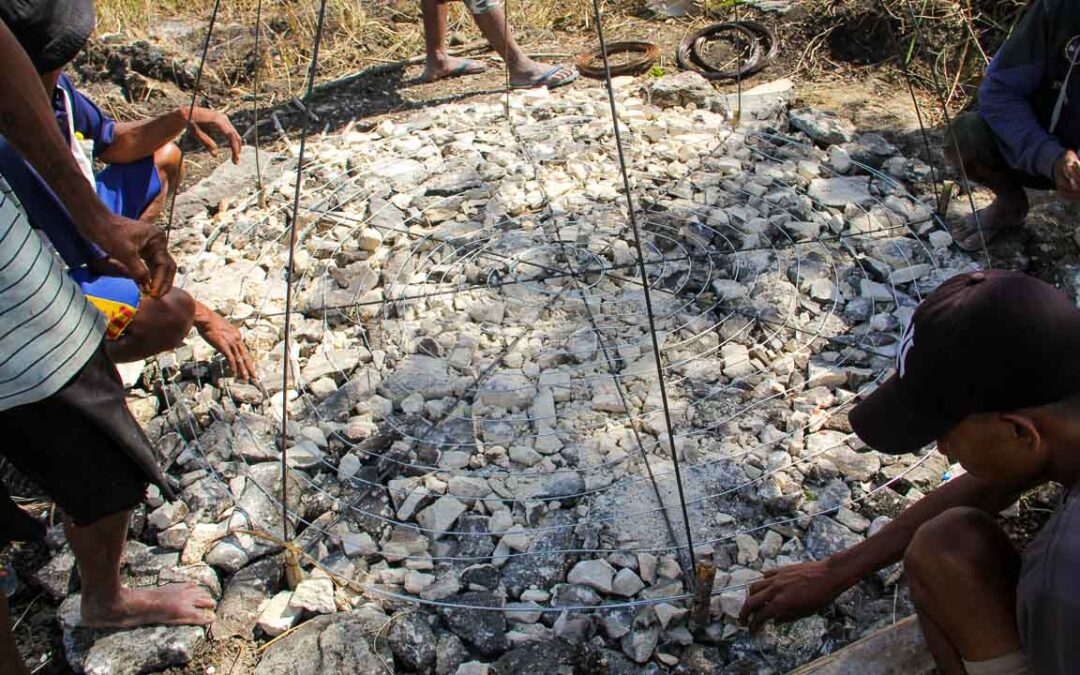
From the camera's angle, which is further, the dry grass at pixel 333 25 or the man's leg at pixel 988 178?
the dry grass at pixel 333 25

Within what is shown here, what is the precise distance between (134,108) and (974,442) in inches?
159

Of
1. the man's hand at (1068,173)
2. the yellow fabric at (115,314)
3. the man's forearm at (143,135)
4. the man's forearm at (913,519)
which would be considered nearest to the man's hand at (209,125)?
the man's forearm at (143,135)

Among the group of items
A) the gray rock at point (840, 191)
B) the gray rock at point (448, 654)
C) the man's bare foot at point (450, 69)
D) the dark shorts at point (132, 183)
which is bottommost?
the gray rock at point (448, 654)

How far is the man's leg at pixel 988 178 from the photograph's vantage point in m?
2.77

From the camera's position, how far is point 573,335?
2.69 meters

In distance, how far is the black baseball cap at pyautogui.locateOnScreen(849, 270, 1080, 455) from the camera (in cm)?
123

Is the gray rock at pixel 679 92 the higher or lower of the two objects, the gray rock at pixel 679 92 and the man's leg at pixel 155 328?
the lower

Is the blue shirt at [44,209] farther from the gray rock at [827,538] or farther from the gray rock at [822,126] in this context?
the gray rock at [822,126]

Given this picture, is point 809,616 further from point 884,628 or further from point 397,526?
point 397,526

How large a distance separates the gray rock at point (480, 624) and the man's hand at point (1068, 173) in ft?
5.99

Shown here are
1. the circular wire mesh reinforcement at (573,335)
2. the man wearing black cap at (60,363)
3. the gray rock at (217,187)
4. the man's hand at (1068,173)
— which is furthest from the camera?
the gray rock at (217,187)

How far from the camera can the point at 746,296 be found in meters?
2.74

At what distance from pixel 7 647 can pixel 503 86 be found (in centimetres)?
317

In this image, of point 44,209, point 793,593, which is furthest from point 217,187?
point 793,593
